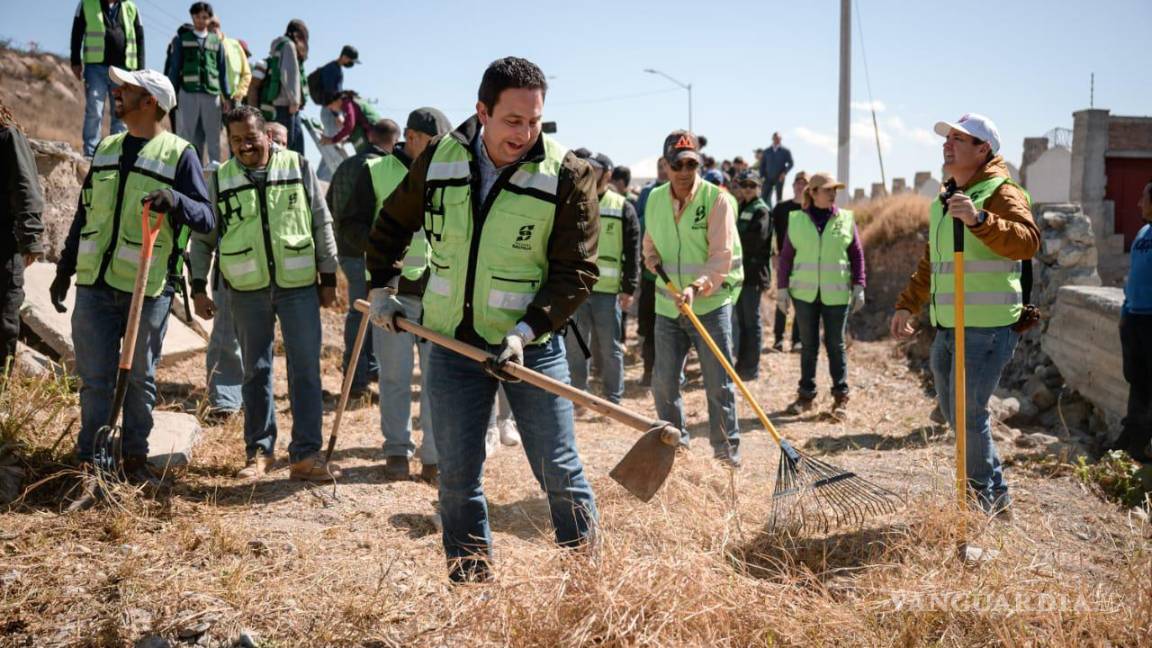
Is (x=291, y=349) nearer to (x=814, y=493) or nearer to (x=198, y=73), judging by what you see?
(x=814, y=493)

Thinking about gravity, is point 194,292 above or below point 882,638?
above

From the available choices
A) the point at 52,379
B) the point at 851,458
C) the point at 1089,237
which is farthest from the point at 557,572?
the point at 1089,237

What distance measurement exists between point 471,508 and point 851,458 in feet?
13.1

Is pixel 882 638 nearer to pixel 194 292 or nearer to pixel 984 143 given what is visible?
pixel 984 143

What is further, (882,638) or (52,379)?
(52,379)

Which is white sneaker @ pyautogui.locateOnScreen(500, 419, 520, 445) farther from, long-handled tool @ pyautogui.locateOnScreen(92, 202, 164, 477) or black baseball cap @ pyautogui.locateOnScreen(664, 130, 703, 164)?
long-handled tool @ pyautogui.locateOnScreen(92, 202, 164, 477)

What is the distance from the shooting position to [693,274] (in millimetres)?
5680

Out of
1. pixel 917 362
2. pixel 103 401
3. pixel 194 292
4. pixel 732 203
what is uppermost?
pixel 732 203

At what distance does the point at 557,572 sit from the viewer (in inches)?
120

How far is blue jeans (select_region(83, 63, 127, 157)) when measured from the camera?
27.9ft

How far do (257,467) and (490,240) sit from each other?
9.33 feet

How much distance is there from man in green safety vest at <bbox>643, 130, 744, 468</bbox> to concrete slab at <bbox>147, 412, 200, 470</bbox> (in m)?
2.90

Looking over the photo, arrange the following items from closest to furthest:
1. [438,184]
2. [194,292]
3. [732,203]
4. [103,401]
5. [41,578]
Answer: [438,184]
[41,578]
[103,401]
[194,292]
[732,203]
